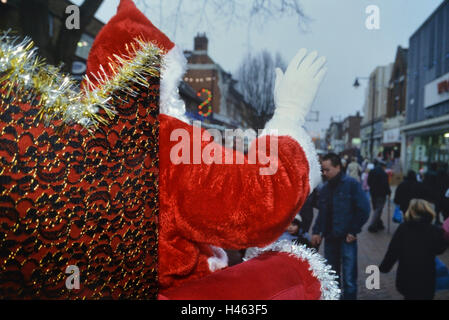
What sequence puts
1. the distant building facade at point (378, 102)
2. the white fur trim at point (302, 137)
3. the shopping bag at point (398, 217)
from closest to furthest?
1. the white fur trim at point (302, 137)
2. the shopping bag at point (398, 217)
3. the distant building facade at point (378, 102)

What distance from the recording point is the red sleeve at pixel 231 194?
3.21 feet

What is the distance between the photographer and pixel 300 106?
122 centimetres

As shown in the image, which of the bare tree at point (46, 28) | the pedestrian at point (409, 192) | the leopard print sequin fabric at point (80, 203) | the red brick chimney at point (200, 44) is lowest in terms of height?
the pedestrian at point (409, 192)

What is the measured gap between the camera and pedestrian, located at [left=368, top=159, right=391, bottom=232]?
8.28m

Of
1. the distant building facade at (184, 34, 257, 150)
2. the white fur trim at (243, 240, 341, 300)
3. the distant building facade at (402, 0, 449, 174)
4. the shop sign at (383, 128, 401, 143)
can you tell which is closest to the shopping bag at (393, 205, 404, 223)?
the white fur trim at (243, 240, 341, 300)

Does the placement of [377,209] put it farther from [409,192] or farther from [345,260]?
[345,260]

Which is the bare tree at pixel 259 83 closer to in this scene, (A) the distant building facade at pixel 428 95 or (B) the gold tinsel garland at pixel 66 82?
(A) the distant building facade at pixel 428 95

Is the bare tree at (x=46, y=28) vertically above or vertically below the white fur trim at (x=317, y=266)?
above

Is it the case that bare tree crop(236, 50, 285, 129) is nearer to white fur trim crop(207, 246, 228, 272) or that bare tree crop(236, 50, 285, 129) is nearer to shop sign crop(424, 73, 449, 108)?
shop sign crop(424, 73, 449, 108)

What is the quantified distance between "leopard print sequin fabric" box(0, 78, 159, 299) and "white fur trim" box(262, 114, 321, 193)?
453 mm

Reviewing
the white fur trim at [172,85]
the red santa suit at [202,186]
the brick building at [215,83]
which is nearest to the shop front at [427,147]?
the brick building at [215,83]

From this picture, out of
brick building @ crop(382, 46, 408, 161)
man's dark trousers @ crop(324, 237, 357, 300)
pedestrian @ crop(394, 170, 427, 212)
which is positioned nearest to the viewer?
man's dark trousers @ crop(324, 237, 357, 300)
